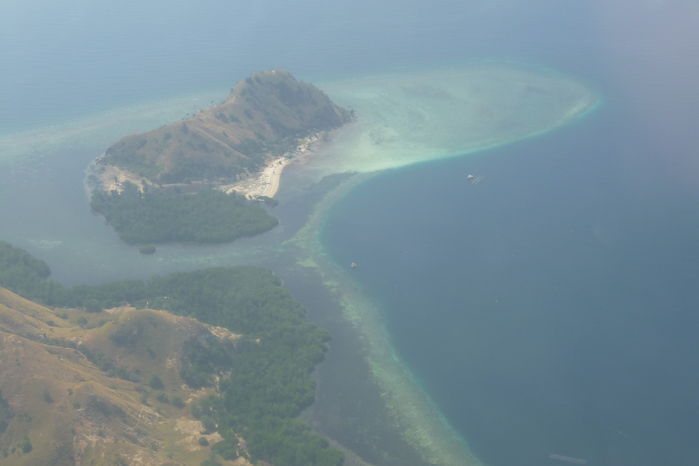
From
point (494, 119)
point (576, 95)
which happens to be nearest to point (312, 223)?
point (494, 119)

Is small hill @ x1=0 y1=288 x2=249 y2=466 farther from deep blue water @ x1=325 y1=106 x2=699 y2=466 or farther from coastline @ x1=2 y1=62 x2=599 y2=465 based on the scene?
deep blue water @ x1=325 y1=106 x2=699 y2=466

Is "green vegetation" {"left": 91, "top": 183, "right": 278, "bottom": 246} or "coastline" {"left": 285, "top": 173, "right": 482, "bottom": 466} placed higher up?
"green vegetation" {"left": 91, "top": 183, "right": 278, "bottom": 246}

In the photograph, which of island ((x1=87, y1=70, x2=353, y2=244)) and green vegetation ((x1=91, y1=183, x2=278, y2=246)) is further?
island ((x1=87, y1=70, x2=353, y2=244))

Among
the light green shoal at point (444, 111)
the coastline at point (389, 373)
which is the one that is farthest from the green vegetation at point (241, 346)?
the light green shoal at point (444, 111)

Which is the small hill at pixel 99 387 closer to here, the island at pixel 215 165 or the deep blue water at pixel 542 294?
the deep blue water at pixel 542 294

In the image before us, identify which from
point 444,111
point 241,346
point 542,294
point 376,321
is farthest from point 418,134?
point 241,346

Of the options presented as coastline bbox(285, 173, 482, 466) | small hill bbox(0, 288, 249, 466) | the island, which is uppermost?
the island

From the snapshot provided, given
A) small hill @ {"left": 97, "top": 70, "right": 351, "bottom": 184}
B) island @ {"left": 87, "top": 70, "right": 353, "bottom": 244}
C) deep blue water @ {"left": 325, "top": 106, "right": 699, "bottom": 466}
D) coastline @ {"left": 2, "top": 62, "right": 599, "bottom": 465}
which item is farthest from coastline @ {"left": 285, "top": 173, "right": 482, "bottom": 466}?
small hill @ {"left": 97, "top": 70, "right": 351, "bottom": 184}

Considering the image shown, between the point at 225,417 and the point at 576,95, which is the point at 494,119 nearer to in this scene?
the point at 576,95
